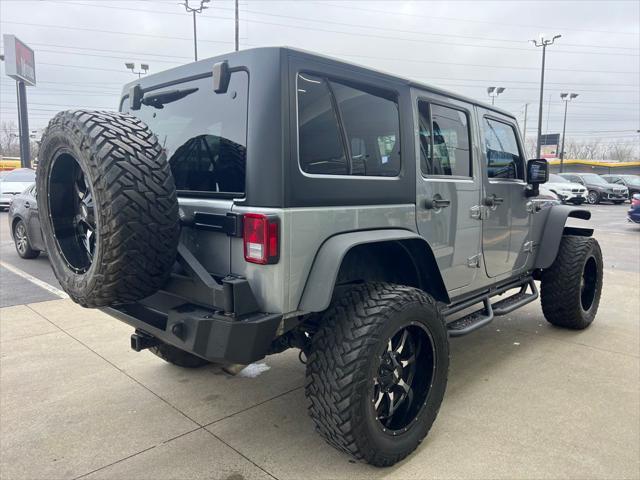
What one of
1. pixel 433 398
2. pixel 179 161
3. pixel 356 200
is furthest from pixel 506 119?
pixel 179 161

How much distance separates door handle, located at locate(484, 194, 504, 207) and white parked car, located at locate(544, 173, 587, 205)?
755 inches

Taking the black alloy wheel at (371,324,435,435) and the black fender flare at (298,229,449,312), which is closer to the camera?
the black fender flare at (298,229,449,312)

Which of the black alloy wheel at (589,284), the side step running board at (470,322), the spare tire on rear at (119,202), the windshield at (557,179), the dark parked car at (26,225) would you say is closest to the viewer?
the spare tire on rear at (119,202)

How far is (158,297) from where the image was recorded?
2.57m

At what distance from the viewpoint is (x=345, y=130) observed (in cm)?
253

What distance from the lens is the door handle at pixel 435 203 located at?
303 centimetres

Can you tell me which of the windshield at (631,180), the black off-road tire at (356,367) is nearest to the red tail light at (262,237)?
the black off-road tire at (356,367)

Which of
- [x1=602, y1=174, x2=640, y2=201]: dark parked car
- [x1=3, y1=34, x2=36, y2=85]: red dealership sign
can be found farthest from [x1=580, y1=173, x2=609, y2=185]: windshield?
[x1=3, y1=34, x2=36, y2=85]: red dealership sign

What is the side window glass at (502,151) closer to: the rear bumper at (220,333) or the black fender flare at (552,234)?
the black fender flare at (552,234)

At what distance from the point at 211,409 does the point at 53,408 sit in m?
1.04

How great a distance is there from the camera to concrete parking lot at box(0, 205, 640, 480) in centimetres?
257

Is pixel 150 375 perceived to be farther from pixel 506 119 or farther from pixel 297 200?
pixel 506 119

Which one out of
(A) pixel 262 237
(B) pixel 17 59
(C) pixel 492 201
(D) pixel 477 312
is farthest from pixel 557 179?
(B) pixel 17 59

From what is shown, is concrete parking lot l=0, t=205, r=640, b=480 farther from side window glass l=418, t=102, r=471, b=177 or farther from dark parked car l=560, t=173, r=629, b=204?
dark parked car l=560, t=173, r=629, b=204
